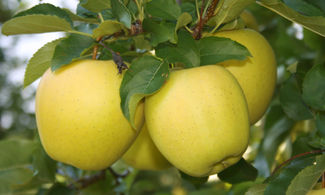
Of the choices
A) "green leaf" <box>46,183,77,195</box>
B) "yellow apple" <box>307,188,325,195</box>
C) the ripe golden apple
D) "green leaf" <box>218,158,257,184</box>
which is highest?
"yellow apple" <box>307,188,325,195</box>

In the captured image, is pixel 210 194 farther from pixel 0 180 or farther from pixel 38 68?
pixel 38 68

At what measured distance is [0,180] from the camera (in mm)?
1283

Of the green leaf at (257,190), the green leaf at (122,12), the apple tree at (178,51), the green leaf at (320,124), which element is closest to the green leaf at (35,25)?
the apple tree at (178,51)

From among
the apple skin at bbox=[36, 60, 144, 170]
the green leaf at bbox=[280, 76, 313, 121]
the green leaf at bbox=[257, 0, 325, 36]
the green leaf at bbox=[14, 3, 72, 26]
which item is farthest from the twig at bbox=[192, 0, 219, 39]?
the green leaf at bbox=[280, 76, 313, 121]

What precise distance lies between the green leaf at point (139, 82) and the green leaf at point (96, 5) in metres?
0.19

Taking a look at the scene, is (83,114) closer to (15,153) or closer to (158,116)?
(158,116)

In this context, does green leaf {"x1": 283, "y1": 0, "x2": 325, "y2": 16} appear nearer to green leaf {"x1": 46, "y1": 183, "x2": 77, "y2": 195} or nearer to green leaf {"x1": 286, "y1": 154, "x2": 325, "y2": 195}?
green leaf {"x1": 286, "y1": 154, "x2": 325, "y2": 195}

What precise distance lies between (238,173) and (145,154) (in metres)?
0.29

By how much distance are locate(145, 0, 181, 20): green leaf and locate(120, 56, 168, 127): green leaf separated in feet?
0.41

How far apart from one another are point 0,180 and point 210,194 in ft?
2.74

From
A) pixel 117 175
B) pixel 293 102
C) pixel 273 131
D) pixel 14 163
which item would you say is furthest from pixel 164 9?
pixel 117 175

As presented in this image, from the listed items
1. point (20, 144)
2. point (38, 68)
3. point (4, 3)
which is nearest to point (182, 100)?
point (38, 68)

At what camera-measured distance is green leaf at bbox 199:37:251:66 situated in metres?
0.80

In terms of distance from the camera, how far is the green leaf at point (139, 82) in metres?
0.73
